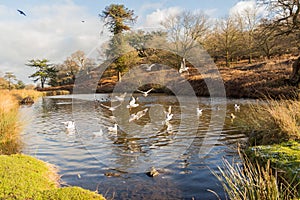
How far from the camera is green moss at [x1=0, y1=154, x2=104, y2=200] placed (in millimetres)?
4008

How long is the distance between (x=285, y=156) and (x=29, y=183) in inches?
197

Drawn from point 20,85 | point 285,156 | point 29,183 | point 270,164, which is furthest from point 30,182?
point 20,85

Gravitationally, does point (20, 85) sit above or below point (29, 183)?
above

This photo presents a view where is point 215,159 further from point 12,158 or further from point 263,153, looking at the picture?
point 12,158

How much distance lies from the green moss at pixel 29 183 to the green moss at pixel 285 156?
3.36 metres

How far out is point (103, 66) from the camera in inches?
1932

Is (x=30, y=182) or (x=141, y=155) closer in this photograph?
(x=30, y=182)

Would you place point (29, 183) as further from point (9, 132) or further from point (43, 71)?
point (43, 71)

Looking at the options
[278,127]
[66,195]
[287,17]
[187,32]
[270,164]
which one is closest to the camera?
[66,195]

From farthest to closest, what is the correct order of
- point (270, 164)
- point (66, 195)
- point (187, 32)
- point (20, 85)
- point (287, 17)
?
point (20, 85)
point (187, 32)
point (287, 17)
point (270, 164)
point (66, 195)

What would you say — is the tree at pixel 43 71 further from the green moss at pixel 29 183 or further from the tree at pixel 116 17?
the green moss at pixel 29 183

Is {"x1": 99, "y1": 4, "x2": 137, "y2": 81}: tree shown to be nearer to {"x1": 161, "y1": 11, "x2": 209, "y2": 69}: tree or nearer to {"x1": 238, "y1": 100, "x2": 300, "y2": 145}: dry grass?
{"x1": 161, "y1": 11, "x2": 209, "y2": 69}: tree

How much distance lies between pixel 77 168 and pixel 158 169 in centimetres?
212

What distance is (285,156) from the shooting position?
5.05 m
